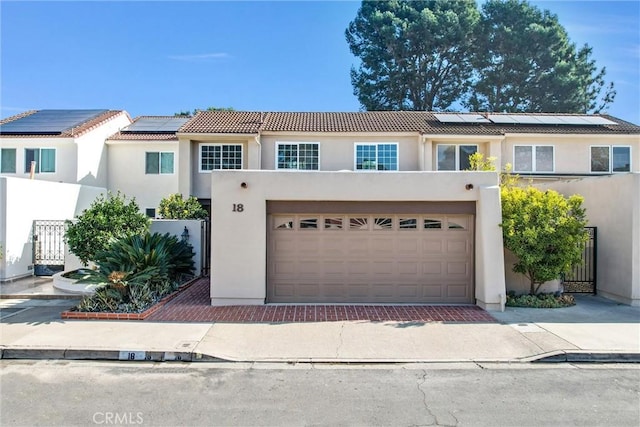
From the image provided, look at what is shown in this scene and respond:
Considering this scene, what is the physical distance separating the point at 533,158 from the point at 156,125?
19.5m

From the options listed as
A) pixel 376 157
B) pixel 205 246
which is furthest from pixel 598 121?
pixel 205 246

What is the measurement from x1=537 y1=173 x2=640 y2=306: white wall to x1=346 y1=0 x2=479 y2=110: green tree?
75.4 ft

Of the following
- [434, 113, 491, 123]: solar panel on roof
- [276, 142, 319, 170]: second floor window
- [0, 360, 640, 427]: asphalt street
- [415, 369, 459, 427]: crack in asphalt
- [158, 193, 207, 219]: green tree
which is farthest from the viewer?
[434, 113, 491, 123]: solar panel on roof

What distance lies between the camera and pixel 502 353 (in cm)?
743

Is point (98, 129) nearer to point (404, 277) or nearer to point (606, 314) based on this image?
point (404, 277)

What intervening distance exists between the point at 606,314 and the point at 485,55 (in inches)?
1155

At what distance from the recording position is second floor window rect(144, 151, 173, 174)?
2228 cm

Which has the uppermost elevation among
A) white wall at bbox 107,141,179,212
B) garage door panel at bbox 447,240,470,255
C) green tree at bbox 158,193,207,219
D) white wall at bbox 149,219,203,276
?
white wall at bbox 107,141,179,212

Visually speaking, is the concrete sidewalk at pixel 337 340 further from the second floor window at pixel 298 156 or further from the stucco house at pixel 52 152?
Result: the stucco house at pixel 52 152

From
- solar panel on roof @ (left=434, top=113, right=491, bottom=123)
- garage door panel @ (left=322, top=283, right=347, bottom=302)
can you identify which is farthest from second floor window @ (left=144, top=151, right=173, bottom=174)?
garage door panel @ (left=322, top=283, right=347, bottom=302)

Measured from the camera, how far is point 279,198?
10602mm

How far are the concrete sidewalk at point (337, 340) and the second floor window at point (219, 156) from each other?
1000cm

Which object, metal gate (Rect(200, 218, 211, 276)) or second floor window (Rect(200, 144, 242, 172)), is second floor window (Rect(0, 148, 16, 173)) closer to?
second floor window (Rect(200, 144, 242, 172))

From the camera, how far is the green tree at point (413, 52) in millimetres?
32812
